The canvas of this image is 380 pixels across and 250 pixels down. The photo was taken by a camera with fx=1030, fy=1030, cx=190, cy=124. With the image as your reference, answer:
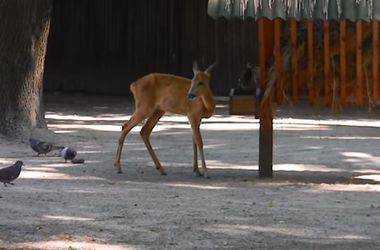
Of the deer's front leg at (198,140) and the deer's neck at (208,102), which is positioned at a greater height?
the deer's neck at (208,102)

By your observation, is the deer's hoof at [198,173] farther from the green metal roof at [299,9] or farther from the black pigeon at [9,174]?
the black pigeon at [9,174]

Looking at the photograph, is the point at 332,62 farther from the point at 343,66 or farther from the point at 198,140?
the point at 198,140

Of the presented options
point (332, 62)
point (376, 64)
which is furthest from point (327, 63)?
point (376, 64)

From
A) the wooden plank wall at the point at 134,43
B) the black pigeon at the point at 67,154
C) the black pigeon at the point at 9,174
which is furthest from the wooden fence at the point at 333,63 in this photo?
the black pigeon at the point at 9,174

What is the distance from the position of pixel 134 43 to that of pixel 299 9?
1503 cm

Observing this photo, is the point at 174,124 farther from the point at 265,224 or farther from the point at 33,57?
the point at 265,224

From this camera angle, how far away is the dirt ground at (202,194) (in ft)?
25.9

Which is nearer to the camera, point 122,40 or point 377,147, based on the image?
point 377,147

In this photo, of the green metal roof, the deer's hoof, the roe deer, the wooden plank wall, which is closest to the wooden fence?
the wooden plank wall

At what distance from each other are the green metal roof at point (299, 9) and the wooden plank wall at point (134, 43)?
13.1 meters

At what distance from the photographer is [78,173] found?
38.4 ft

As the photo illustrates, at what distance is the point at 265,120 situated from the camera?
11375 millimetres

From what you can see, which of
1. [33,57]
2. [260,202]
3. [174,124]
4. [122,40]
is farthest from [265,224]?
[122,40]

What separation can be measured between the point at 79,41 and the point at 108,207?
17005 mm
